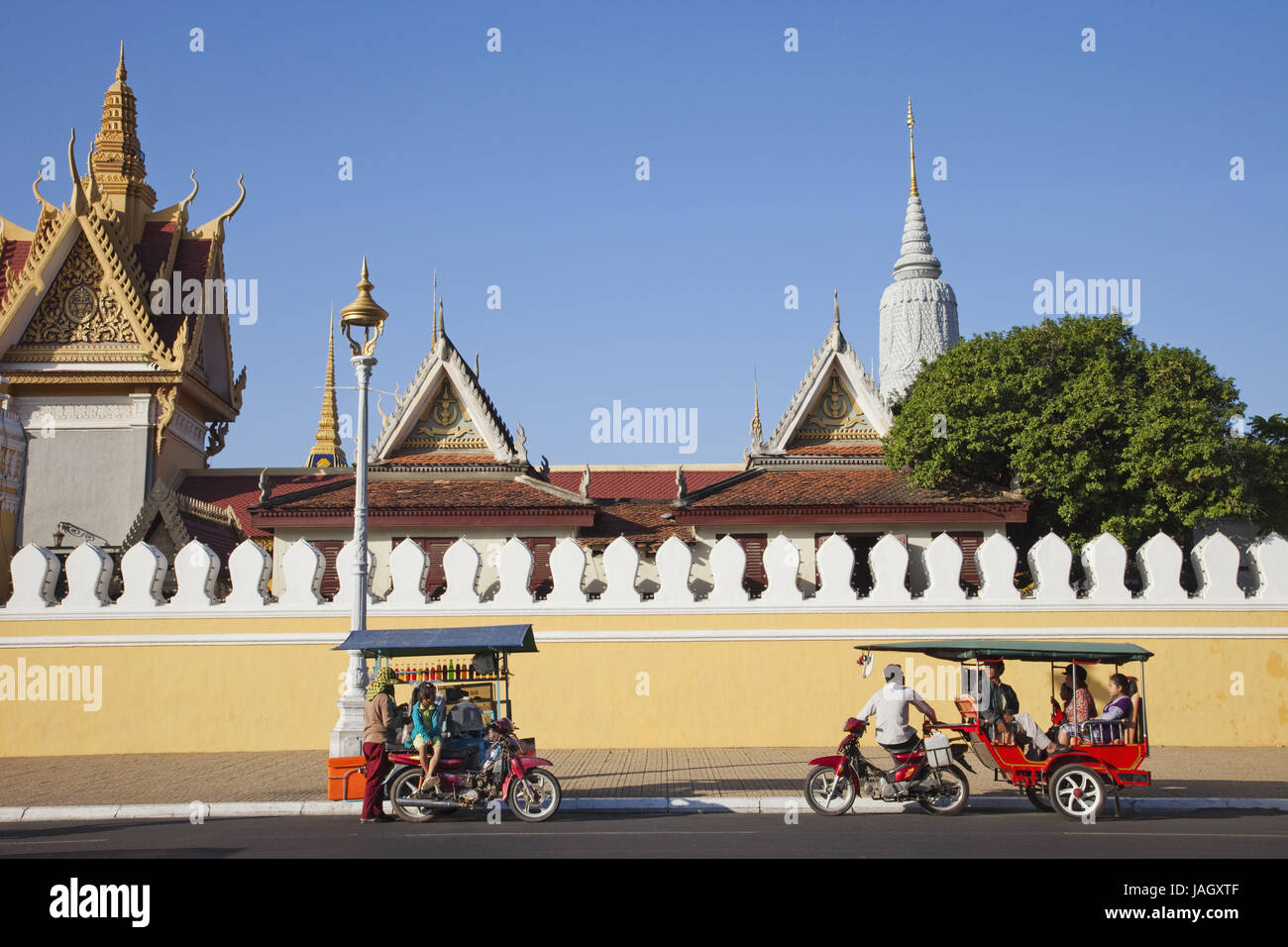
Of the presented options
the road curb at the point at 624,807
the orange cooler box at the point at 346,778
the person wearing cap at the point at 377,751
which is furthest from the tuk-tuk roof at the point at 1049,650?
the orange cooler box at the point at 346,778

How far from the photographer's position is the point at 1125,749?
11.9 m

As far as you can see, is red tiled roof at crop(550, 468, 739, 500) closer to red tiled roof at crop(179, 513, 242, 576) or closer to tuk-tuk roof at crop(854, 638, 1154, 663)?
red tiled roof at crop(179, 513, 242, 576)

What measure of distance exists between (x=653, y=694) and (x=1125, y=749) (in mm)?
6706

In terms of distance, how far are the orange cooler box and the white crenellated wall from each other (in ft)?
14.7

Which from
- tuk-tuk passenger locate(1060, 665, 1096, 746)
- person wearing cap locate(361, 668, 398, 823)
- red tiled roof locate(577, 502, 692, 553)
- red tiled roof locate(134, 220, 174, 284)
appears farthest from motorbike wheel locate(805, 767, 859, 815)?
red tiled roof locate(134, 220, 174, 284)

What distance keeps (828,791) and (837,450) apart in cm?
1207

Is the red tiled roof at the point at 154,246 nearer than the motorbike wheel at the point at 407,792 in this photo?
No

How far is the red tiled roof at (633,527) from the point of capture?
21922 millimetres

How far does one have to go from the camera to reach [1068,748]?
1195 centimetres

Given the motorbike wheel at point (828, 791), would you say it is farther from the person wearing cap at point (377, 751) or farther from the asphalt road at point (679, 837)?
the person wearing cap at point (377, 751)

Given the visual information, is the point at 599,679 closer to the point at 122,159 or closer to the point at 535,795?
the point at 535,795

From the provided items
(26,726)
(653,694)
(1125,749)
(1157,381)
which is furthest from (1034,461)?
(26,726)

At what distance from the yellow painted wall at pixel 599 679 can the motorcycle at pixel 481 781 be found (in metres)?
4.69

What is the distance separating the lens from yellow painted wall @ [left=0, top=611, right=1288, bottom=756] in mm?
16812
